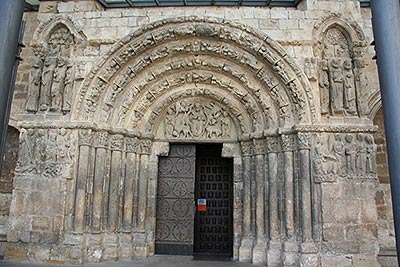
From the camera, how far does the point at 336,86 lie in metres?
6.32

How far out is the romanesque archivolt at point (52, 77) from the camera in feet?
21.6

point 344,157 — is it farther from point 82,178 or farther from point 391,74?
point 82,178

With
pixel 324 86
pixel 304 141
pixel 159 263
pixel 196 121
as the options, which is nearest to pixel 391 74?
pixel 304 141

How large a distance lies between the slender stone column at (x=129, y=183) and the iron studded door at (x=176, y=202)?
692 mm

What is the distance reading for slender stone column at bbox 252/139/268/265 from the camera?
6234 millimetres

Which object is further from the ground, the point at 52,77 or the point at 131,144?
the point at 52,77

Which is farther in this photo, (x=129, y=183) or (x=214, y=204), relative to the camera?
(x=214, y=204)

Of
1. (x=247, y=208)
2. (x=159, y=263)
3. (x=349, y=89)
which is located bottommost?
(x=159, y=263)

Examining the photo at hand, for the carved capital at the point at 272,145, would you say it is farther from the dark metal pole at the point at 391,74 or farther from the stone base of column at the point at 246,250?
the dark metal pole at the point at 391,74

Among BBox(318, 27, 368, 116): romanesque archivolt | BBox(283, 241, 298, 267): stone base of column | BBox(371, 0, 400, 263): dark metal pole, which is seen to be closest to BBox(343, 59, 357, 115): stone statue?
BBox(318, 27, 368, 116): romanesque archivolt

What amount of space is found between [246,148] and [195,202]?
1.91m

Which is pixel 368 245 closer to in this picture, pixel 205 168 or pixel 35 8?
pixel 205 168

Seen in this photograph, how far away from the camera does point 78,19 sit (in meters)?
6.86

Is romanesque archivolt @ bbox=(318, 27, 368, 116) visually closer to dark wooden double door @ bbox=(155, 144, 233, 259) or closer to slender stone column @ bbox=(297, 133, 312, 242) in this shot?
slender stone column @ bbox=(297, 133, 312, 242)
